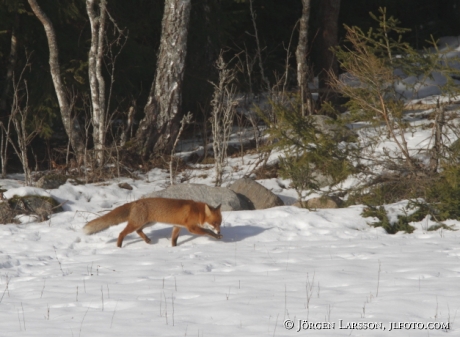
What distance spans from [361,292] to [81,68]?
9855mm

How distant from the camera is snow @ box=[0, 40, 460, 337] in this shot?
5203mm

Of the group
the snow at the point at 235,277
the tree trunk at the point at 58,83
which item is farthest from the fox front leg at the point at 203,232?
the tree trunk at the point at 58,83

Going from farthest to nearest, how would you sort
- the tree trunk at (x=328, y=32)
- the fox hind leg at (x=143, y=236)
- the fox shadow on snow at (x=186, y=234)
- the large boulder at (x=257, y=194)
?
the tree trunk at (x=328, y=32)
the large boulder at (x=257, y=194)
the fox shadow on snow at (x=186, y=234)
the fox hind leg at (x=143, y=236)

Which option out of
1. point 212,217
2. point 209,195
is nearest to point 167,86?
point 209,195

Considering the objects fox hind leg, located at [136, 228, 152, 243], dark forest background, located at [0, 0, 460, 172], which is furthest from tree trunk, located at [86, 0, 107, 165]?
fox hind leg, located at [136, 228, 152, 243]

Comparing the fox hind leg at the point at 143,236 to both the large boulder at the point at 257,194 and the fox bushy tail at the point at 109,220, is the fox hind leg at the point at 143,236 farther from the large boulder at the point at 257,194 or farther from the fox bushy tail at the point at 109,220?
the large boulder at the point at 257,194

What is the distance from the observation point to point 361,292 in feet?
20.0

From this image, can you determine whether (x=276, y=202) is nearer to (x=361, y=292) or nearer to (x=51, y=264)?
(x=51, y=264)

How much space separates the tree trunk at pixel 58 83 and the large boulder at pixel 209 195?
133 inches

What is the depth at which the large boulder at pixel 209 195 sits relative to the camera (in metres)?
10.4

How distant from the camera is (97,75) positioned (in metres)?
13.2

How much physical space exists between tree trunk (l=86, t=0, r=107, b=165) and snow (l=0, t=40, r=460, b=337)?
2.52 meters

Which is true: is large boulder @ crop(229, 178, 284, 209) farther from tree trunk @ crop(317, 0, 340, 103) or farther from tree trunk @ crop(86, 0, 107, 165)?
tree trunk @ crop(317, 0, 340, 103)

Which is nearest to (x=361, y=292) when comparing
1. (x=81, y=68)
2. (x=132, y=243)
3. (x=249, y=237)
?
(x=249, y=237)
